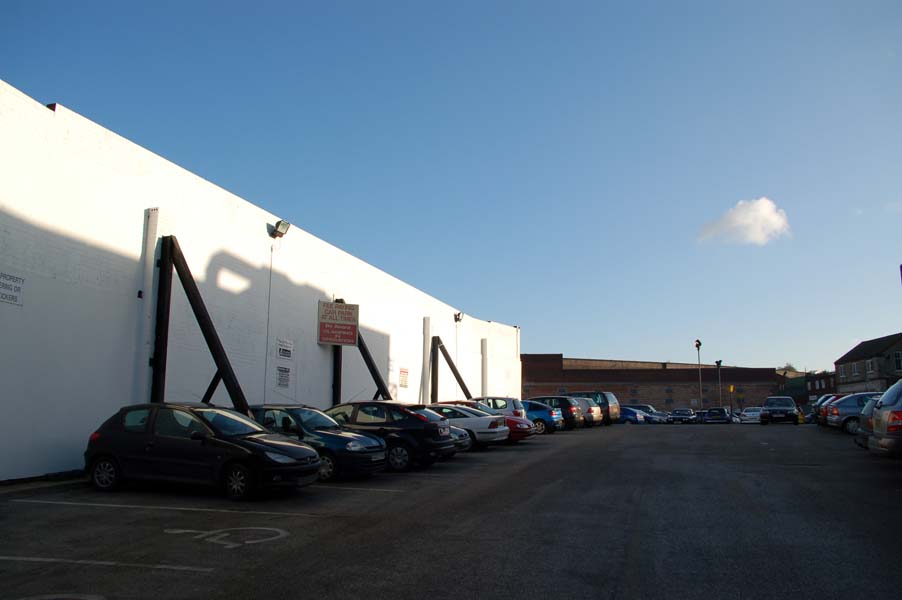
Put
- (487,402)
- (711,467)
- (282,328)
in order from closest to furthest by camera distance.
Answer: (711,467), (282,328), (487,402)

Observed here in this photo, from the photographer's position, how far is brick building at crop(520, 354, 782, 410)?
251 ft

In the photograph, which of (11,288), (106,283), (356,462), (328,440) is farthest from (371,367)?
(11,288)

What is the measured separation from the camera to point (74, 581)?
253 inches

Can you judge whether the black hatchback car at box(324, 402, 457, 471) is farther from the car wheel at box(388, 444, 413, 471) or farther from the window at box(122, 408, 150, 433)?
the window at box(122, 408, 150, 433)

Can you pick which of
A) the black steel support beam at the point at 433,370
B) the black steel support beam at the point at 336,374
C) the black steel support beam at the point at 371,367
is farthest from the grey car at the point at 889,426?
the black steel support beam at the point at 433,370

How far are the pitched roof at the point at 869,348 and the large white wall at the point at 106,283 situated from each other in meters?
62.2

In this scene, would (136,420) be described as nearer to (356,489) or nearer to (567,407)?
(356,489)

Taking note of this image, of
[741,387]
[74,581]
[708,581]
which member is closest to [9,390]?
[74,581]

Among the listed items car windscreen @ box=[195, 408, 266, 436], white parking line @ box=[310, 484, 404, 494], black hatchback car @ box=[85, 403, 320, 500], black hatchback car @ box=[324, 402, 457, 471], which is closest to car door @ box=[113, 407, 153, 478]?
black hatchback car @ box=[85, 403, 320, 500]

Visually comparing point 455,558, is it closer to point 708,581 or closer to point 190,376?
point 708,581

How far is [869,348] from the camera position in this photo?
232ft

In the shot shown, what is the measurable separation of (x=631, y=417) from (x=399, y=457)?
109 feet

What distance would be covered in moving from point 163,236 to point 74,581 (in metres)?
11.2

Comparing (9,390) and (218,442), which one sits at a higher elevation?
(9,390)
